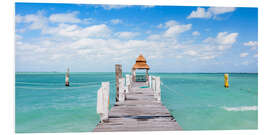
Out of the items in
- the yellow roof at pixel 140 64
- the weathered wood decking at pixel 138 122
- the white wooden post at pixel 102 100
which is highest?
the yellow roof at pixel 140 64

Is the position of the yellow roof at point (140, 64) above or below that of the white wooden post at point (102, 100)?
above

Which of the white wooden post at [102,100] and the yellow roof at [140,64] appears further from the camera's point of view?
the yellow roof at [140,64]

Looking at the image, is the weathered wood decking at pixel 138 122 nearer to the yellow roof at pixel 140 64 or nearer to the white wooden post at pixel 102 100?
the white wooden post at pixel 102 100

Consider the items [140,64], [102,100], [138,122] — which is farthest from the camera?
[140,64]

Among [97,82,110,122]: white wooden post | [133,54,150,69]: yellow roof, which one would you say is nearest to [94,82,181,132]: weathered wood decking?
[97,82,110,122]: white wooden post

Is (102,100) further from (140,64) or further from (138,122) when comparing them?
(140,64)

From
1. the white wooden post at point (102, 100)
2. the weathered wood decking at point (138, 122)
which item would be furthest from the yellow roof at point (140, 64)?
the white wooden post at point (102, 100)

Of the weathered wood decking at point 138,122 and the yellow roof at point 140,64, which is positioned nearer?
the weathered wood decking at point 138,122

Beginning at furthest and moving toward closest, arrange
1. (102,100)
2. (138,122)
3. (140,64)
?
(140,64)
(138,122)
(102,100)

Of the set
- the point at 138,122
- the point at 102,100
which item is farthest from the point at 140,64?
the point at 102,100

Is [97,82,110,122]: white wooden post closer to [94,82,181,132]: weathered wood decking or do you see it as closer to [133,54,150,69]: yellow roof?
[94,82,181,132]: weathered wood decking

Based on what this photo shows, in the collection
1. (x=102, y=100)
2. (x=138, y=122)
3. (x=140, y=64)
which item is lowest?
(x=138, y=122)
